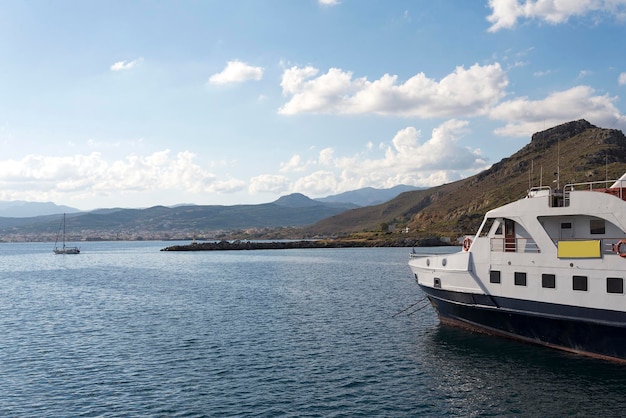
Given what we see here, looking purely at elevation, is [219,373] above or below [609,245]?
below

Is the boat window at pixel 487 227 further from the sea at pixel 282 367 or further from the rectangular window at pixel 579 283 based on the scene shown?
the sea at pixel 282 367

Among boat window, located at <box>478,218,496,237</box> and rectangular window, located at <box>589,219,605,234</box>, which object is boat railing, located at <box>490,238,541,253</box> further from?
rectangular window, located at <box>589,219,605,234</box>

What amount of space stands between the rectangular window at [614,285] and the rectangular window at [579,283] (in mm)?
1038

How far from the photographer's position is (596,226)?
2705cm

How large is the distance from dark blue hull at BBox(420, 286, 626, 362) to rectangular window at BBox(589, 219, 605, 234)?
14.1 ft

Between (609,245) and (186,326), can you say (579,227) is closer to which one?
(609,245)

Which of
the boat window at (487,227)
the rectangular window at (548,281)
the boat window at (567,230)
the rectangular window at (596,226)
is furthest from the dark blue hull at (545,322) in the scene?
the rectangular window at (596,226)

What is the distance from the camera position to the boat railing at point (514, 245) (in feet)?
93.2

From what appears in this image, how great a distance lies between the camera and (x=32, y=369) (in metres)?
27.9

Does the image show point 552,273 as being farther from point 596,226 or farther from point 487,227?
point 487,227

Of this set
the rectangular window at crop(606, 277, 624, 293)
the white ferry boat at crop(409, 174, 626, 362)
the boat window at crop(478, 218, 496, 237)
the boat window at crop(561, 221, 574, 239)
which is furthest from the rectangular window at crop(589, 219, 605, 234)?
the boat window at crop(478, 218, 496, 237)

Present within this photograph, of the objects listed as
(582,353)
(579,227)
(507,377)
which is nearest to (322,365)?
(507,377)

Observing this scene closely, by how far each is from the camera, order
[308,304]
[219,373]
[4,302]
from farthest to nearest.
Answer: [4,302] → [308,304] → [219,373]

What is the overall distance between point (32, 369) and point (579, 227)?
30.4 metres
